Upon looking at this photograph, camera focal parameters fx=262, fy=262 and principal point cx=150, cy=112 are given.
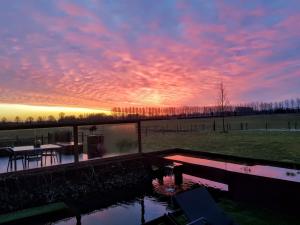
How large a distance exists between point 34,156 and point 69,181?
4.01ft

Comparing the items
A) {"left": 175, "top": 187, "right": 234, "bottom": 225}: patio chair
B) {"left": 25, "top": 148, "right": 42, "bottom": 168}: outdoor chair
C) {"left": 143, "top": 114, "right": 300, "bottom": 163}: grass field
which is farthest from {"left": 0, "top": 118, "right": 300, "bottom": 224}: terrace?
{"left": 143, "top": 114, "right": 300, "bottom": 163}: grass field

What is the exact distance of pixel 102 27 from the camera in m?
9.79

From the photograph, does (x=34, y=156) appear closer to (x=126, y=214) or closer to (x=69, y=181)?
(x=69, y=181)

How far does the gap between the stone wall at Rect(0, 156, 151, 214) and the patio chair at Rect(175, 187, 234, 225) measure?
4102 mm

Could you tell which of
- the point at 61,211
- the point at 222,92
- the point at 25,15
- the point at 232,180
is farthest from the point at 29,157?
the point at 222,92

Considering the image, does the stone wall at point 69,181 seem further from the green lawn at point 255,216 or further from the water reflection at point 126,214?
the green lawn at point 255,216

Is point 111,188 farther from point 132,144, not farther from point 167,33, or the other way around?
point 167,33

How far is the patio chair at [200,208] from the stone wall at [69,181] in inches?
161

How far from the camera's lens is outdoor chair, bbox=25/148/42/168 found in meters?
7.07

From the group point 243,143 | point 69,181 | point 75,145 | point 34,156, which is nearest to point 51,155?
point 34,156

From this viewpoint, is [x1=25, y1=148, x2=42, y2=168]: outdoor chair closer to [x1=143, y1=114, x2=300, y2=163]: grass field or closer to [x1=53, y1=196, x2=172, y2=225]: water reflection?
[x1=53, y1=196, x2=172, y2=225]: water reflection

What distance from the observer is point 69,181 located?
691 centimetres

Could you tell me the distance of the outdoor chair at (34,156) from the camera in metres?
7.07

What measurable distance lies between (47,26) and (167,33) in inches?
180
